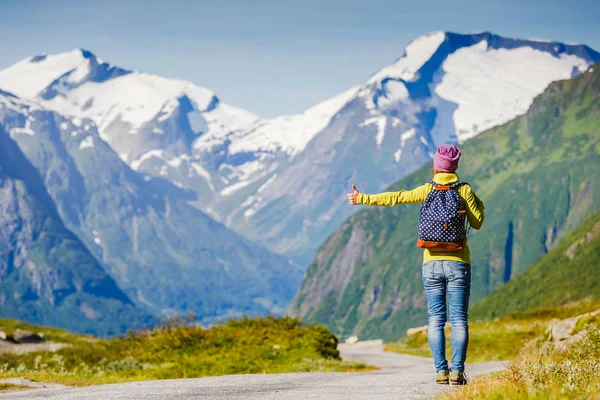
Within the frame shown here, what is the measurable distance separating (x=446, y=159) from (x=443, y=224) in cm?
145

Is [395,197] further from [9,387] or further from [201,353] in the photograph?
[201,353]

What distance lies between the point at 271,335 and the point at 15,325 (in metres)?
21.0

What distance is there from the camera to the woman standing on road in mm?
16734

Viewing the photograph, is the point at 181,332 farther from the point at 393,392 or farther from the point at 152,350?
the point at 393,392

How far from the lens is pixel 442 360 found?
1755 cm

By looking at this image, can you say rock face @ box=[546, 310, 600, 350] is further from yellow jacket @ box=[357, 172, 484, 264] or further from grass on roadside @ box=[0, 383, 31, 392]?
grass on roadside @ box=[0, 383, 31, 392]

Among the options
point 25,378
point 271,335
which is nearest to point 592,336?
point 25,378

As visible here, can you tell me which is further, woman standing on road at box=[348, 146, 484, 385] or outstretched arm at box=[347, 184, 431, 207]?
outstretched arm at box=[347, 184, 431, 207]

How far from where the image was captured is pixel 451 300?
17.2 meters

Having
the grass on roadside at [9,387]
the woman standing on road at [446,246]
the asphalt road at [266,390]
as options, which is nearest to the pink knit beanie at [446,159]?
the woman standing on road at [446,246]

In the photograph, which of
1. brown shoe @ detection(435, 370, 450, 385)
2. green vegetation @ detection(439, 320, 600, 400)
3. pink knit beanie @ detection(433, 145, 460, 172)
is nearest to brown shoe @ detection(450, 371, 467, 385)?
brown shoe @ detection(435, 370, 450, 385)

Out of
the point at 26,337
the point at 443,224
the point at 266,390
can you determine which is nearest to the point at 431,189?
the point at 443,224

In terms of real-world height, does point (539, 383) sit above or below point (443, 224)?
below

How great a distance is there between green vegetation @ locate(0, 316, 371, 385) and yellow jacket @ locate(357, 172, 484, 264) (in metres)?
12.3
